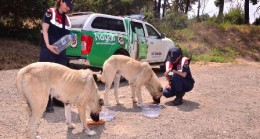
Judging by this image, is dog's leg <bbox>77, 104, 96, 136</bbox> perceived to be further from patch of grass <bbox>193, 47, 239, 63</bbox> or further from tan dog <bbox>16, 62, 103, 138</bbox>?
patch of grass <bbox>193, 47, 239, 63</bbox>

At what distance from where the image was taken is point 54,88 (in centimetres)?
528

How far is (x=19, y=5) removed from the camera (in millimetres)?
15141

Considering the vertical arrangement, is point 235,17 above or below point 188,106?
above

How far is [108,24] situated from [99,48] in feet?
3.96

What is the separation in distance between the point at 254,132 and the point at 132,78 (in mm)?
2881

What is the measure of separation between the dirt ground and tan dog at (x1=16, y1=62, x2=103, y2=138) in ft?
1.53

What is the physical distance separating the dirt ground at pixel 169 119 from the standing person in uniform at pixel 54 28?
119 cm

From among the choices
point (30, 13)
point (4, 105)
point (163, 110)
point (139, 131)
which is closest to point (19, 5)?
point (30, 13)

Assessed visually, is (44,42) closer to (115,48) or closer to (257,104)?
(115,48)

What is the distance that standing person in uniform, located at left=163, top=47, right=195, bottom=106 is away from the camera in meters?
8.03

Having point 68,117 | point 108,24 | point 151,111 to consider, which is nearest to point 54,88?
point 68,117

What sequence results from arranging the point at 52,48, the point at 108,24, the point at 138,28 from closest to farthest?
the point at 52,48 → the point at 108,24 → the point at 138,28

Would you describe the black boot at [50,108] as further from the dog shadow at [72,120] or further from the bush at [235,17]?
the bush at [235,17]

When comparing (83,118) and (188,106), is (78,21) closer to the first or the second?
(188,106)
